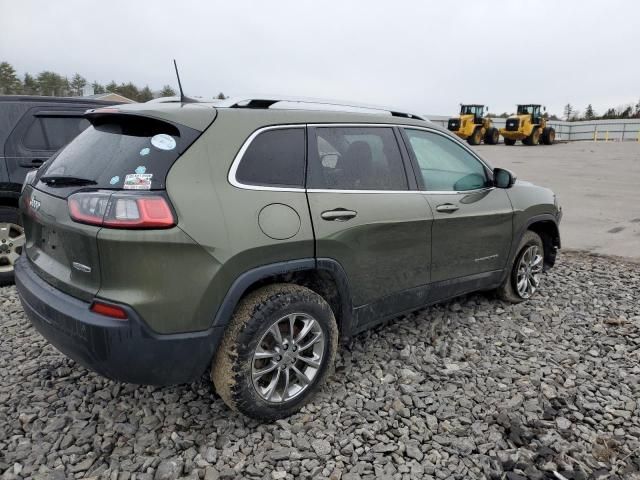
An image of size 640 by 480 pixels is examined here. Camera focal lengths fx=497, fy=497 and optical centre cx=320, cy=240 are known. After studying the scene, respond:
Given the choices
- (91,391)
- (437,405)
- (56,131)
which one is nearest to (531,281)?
(437,405)

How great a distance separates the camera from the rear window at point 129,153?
2.27 metres

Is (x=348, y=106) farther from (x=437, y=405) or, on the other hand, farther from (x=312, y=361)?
(x=437, y=405)

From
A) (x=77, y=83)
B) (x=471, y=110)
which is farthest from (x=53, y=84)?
(x=471, y=110)

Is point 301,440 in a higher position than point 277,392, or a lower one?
Answer: lower

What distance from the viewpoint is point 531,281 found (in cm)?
463

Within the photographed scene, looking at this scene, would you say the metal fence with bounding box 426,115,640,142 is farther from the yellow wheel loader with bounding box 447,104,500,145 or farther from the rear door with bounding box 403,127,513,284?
the rear door with bounding box 403,127,513,284

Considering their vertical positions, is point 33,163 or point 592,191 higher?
point 33,163

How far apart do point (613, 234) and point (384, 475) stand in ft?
22.4

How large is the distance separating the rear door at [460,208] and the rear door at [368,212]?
0.16m

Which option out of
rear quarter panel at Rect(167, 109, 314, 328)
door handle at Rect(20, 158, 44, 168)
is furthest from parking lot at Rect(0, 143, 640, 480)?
door handle at Rect(20, 158, 44, 168)

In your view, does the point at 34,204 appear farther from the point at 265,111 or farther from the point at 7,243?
the point at 7,243

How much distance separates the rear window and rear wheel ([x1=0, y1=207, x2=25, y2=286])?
8.48 ft

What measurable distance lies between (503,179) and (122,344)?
307 centimetres

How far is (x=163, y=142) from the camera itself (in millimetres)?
2348
